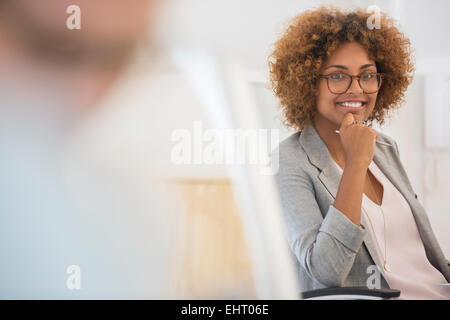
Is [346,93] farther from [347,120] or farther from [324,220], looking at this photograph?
[324,220]

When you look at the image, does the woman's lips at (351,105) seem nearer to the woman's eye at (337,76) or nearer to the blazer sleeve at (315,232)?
the woman's eye at (337,76)

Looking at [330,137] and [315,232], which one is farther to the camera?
[330,137]

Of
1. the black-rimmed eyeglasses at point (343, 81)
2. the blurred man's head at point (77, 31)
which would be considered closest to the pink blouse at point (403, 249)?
the black-rimmed eyeglasses at point (343, 81)

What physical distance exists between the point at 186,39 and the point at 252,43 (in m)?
0.19

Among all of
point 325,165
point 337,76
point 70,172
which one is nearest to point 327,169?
point 325,165

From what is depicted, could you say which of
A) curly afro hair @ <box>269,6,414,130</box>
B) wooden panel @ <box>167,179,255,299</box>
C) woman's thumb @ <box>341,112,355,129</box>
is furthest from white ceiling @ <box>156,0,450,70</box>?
wooden panel @ <box>167,179,255,299</box>

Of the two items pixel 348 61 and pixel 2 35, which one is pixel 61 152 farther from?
pixel 348 61

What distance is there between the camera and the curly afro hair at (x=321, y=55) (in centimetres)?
131

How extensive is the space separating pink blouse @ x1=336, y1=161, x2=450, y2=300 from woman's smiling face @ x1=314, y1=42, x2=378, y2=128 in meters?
0.15

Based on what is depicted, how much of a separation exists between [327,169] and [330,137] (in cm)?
10

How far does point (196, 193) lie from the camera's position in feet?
4.43

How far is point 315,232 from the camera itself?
123cm

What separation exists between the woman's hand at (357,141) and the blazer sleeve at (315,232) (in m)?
0.13

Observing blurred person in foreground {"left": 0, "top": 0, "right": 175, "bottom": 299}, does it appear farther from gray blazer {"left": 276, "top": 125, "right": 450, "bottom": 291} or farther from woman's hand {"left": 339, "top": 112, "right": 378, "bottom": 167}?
woman's hand {"left": 339, "top": 112, "right": 378, "bottom": 167}
